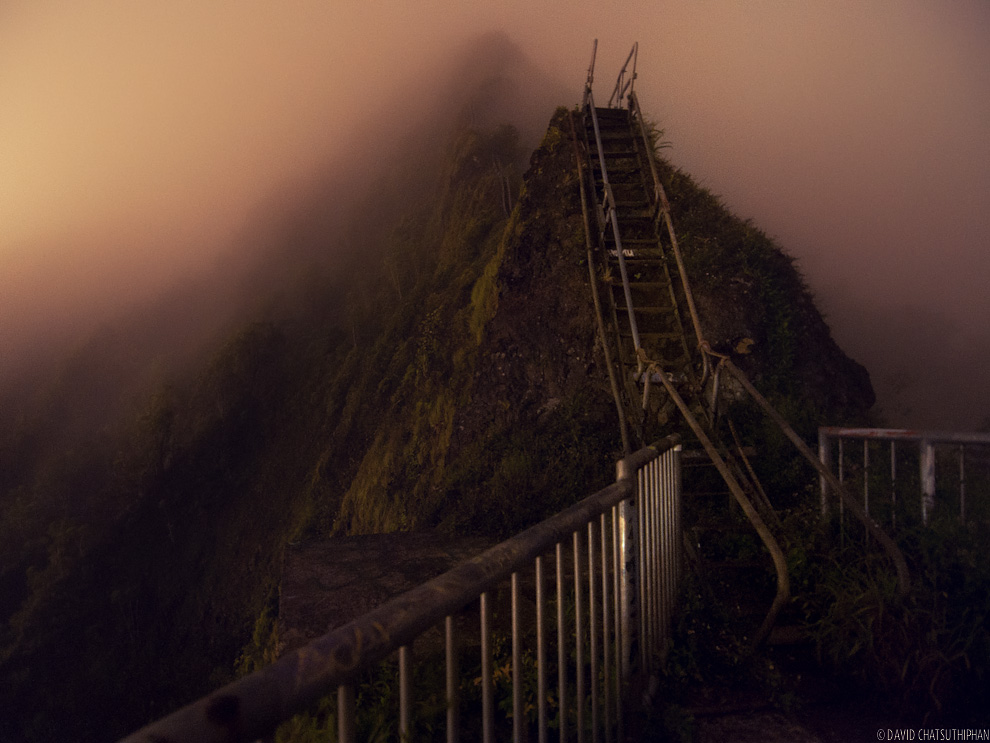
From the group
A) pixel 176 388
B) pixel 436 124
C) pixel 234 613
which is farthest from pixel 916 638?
pixel 176 388

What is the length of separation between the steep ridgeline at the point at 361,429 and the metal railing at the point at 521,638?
3398mm

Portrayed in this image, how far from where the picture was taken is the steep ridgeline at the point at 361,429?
851 centimetres

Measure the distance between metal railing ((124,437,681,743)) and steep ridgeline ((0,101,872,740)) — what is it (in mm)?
3398

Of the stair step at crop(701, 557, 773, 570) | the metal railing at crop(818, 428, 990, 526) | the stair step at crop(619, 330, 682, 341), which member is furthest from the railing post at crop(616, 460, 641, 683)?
the stair step at crop(619, 330, 682, 341)

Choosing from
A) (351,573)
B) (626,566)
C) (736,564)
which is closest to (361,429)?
(351,573)

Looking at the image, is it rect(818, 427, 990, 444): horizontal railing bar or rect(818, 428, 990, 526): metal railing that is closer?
rect(818, 427, 990, 444): horizontal railing bar

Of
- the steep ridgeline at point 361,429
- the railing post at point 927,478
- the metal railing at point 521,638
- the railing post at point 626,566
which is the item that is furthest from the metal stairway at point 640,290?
the railing post at point 626,566

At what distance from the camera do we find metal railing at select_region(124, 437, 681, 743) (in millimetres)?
868

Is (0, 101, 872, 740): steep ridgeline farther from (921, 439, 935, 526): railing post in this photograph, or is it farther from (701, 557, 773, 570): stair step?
(921, 439, 935, 526): railing post

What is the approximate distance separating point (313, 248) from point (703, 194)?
47.3m

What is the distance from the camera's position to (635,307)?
8531mm

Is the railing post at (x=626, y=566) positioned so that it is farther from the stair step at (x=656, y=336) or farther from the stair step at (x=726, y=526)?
the stair step at (x=656, y=336)

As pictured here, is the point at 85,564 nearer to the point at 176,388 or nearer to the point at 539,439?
the point at 176,388

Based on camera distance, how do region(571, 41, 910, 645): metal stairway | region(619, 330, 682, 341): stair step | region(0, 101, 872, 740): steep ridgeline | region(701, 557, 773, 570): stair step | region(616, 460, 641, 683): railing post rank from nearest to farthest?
region(616, 460, 641, 683): railing post, region(701, 557, 773, 570): stair step, region(571, 41, 910, 645): metal stairway, region(619, 330, 682, 341): stair step, region(0, 101, 872, 740): steep ridgeline
